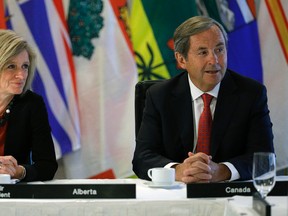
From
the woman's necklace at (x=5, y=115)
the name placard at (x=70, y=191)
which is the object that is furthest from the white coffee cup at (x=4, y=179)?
the woman's necklace at (x=5, y=115)

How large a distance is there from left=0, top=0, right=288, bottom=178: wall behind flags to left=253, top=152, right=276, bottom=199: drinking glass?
85.7 inches

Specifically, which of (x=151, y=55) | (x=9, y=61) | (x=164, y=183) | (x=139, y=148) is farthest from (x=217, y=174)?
(x=151, y=55)

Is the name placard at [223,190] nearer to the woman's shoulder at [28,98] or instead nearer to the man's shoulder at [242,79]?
the man's shoulder at [242,79]

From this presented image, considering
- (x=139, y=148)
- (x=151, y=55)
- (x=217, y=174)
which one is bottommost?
(x=217, y=174)

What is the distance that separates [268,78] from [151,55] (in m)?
0.80

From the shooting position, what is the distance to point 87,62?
4.30m

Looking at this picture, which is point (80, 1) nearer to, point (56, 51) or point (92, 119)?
point (56, 51)

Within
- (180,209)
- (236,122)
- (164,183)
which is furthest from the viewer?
(236,122)

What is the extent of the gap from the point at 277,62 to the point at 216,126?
1.42 m

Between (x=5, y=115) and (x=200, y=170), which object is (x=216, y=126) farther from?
(x=5, y=115)

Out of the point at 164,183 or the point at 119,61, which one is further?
the point at 119,61

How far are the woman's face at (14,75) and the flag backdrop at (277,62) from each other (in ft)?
5.84

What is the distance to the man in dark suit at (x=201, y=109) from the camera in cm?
307

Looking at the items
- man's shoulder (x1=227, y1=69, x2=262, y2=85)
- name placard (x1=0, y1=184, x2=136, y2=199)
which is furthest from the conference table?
man's shoulder (x1=227, y1=69, x2=262, y2=85)
